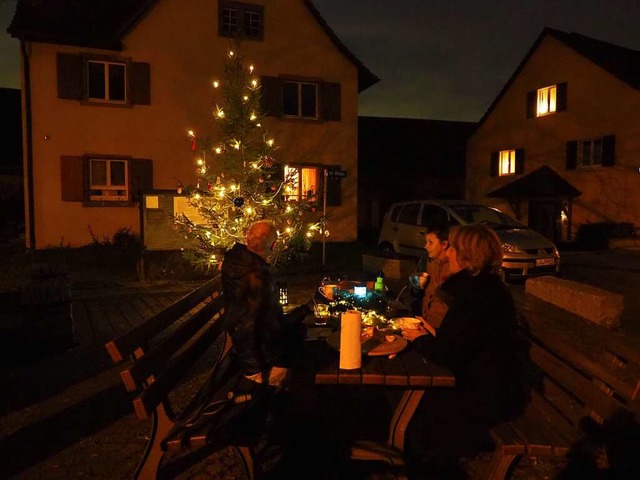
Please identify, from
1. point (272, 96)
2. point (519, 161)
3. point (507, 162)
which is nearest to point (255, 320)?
point (272, 96)

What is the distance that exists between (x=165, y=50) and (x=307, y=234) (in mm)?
10324

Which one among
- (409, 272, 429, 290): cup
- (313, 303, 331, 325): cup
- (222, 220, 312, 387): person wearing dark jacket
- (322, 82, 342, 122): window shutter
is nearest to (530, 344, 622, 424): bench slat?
(409, 272, 429, 290): cup

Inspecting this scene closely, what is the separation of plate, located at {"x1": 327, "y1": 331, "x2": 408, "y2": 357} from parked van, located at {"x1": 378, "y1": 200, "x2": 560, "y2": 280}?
6248mm

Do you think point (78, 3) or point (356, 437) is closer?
point (356, 437)

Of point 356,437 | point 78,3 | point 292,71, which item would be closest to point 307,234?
point 356,437

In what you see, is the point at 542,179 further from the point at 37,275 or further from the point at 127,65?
the point at 37,275

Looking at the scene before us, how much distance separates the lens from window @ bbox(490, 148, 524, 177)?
82.0ft

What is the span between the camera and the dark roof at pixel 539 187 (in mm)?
21844

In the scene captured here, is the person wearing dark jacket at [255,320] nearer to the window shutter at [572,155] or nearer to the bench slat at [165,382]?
the bench slat at [165,382]

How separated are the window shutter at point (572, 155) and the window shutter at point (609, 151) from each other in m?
1.50

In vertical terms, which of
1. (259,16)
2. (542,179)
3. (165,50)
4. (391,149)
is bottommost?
(542,179)

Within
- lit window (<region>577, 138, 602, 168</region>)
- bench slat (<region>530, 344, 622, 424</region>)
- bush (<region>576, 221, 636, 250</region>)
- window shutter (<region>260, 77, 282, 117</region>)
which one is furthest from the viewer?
lit window (<region>577, 138, 602, 168</region>)

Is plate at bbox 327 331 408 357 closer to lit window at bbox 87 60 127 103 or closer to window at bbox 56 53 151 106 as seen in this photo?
window at bbox 56 53 151 106

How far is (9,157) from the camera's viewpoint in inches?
854
